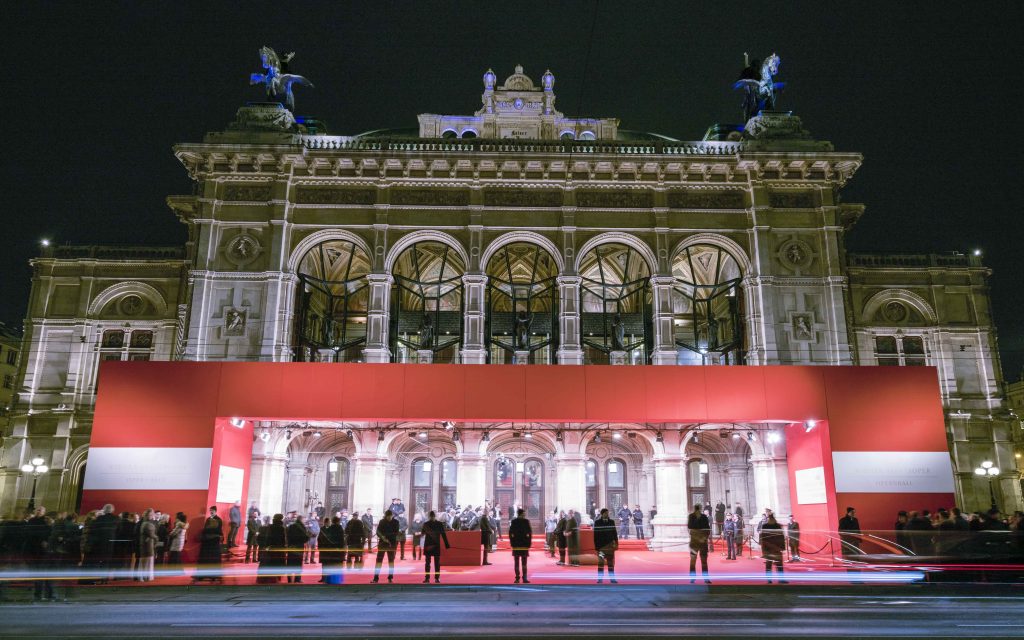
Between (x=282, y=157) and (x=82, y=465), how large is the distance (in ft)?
49.7

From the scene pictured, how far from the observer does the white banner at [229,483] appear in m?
19.1

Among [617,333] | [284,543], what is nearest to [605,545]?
[284,543]

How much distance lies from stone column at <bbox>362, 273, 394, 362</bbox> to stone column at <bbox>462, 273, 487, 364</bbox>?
2.56m

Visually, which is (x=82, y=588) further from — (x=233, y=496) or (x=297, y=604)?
(x=233, y=496)

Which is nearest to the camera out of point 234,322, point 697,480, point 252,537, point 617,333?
point 252,537

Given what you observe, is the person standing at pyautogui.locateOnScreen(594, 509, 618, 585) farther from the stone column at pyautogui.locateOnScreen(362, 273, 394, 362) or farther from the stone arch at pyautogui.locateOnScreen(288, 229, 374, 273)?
the stone arch at pyautogui.locateOnScreen(288, 229, 374, 273)

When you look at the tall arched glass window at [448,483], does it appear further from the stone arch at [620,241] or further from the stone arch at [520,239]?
the stone arch at [620,241]

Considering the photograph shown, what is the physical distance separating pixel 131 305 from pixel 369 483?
48.6 feet

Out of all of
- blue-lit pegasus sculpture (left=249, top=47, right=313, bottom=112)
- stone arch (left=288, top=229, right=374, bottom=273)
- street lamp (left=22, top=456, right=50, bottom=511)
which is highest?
blue-lit pegasus sculpture (left=249, top=47, right=313, bottom=112)

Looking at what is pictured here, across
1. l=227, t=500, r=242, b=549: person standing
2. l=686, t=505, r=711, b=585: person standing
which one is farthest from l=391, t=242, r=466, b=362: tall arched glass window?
l=686, t=505, r=711, b=585: person standing

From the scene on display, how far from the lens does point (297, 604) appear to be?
1133cm

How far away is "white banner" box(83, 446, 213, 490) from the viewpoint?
18453 mm

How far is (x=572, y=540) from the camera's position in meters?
17.9

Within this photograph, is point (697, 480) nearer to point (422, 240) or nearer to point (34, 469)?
point (422, 240)
